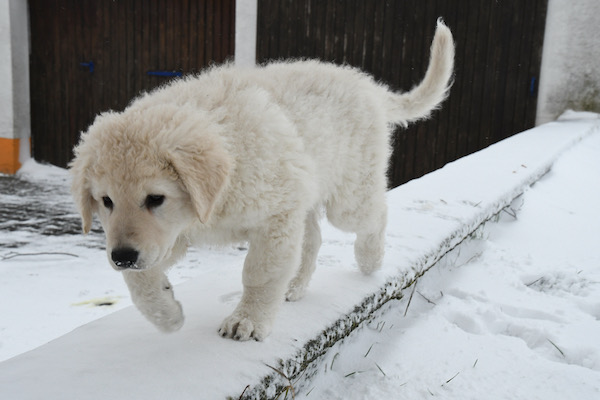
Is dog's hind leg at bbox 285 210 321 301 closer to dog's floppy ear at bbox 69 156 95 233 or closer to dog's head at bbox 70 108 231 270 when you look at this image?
dog's head at bbox 70 108 231 270

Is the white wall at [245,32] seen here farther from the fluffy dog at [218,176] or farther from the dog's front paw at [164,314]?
the dog's front paw at [164,314]

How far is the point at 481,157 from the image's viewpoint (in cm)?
531

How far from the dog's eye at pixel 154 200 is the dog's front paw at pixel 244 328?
18.3 inches

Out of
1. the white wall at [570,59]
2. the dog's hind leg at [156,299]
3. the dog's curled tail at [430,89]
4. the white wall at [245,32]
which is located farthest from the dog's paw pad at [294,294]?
the white wall at [245,32]

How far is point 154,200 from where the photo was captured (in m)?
1.76

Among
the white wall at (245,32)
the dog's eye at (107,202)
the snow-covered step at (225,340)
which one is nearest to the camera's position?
the snow-covered step at (225,340)

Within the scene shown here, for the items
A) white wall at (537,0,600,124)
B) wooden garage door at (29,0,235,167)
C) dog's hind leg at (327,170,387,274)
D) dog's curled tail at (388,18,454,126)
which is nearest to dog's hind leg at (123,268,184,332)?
dog's hind leg at (327,170,387,274)

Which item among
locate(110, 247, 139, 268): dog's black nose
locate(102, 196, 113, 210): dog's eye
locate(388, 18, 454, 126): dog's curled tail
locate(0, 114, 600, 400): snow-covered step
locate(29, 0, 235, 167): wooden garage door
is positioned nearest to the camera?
locate(0, 114, 600, 400): snow-covered step

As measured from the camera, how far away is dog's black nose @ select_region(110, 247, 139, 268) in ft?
5.43

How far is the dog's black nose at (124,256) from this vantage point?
1.66 metres

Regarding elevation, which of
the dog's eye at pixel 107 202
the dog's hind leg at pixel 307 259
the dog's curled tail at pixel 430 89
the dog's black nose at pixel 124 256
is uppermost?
the dog's curled tail at pixel 430 89

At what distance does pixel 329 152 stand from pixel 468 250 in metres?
1.53

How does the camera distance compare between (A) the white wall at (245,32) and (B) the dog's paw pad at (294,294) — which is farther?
(A) the white wall at (245,32)

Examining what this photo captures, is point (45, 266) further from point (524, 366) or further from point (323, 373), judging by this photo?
point (524, 366)
